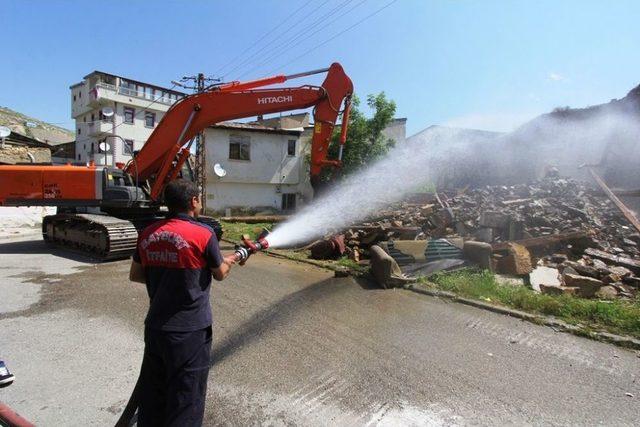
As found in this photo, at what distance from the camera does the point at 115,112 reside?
41.5 m

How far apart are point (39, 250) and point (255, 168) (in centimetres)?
1778

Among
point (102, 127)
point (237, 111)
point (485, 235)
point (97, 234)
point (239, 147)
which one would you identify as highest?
point (102, 127)

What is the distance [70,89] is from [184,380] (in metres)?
57.4

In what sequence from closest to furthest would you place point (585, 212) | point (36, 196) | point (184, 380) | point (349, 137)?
1. point (184, 380)
2. point (36, 196)
3. point (585, 212)
4. point (349, 137)

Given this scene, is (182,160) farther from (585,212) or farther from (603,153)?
(603,153)

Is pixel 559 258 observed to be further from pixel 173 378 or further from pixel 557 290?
pixel 173 378

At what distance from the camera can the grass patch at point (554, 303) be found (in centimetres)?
562

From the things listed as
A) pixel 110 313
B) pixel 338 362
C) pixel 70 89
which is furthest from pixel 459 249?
pixel 70 89

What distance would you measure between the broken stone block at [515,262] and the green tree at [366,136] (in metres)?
16.8

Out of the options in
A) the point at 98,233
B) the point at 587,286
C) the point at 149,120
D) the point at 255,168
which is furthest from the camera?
the point at 149,120

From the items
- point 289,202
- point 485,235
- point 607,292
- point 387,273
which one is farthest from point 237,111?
point 289,202

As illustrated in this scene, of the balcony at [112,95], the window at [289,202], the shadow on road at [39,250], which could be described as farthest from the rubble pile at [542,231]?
the balcony at [112,95]

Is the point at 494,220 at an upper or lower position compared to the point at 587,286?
upper

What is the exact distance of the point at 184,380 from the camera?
8.39ft
